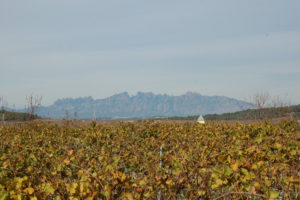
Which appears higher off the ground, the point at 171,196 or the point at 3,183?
the point at 3,183

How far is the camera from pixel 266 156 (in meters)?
5.78

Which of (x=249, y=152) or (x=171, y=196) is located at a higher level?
(x=249, y=152)

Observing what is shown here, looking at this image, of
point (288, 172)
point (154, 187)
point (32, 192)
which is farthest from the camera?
point (288, 172)

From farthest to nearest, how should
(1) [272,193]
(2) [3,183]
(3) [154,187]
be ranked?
(3) [154,187] → (2) [3,183] → (1) [272,193]

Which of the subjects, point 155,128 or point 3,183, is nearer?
point 3,183

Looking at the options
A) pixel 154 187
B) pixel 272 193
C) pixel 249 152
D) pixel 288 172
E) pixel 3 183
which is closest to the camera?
pixel 272 193

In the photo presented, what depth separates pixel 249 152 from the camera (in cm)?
552

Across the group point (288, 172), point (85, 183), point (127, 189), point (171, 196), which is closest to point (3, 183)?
point (85, 183)

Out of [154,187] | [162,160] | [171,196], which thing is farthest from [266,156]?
[154,187]

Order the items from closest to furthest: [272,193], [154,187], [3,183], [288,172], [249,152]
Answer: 1. [272,193]
2. [3,183]
3. [154,187]
4. [288,172]
5. [249,152]

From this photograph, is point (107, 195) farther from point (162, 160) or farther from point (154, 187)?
point (162, 160)

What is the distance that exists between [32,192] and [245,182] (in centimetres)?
234

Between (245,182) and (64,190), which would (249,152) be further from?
(64,190)

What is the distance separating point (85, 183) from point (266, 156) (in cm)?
340
